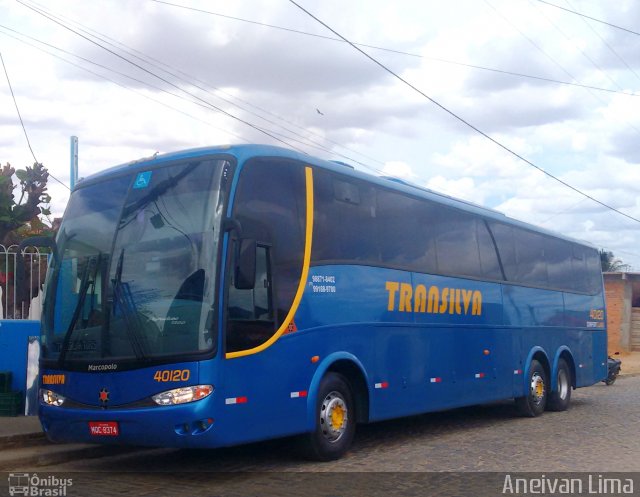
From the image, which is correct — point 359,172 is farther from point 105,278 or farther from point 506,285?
point 506,285

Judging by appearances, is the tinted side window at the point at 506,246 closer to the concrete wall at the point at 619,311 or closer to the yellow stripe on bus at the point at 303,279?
the yellow stripe on bus at the point at 303,279

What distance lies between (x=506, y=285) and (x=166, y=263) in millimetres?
8117

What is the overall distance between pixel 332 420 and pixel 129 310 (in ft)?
9.54

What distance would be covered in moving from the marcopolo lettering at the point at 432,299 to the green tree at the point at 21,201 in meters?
9.42

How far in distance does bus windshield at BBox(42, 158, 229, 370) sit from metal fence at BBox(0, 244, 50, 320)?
136 inches

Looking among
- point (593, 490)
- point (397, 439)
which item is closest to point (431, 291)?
point (397, 439)

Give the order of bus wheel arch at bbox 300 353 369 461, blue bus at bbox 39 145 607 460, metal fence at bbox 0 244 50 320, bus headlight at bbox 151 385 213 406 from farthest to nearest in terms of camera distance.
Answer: metal fence at bbox 0 244 50 320
bus wheel arch at bbox 300 353 369 461
blue bus at bbox 39 145 607 460
bus headlight at bbox 151 385 213 406

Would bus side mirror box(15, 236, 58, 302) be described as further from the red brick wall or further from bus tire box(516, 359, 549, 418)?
the red brick wall

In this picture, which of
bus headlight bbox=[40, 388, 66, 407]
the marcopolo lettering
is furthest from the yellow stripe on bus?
bus headlight bbox=[40, 388, 66, 407]

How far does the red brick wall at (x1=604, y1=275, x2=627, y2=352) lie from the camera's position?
121 feet

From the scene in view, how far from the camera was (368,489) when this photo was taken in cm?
832
